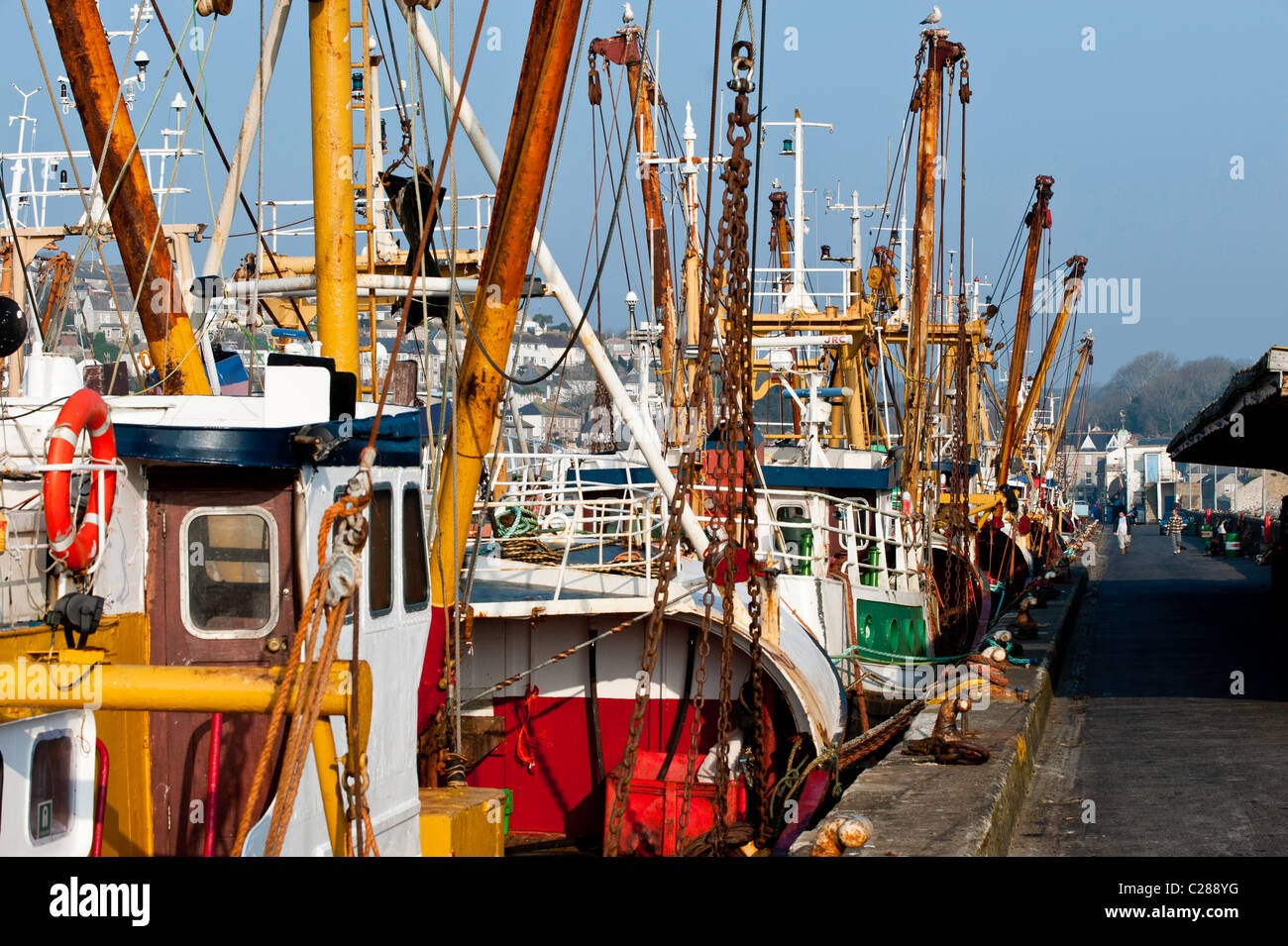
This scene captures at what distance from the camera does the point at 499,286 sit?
346 inches

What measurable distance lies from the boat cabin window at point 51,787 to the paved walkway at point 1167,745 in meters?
5.23

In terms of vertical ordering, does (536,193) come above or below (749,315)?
above

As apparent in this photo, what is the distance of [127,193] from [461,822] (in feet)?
16.5

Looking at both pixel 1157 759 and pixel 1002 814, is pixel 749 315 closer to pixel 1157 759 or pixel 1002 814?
pixel 1002 814

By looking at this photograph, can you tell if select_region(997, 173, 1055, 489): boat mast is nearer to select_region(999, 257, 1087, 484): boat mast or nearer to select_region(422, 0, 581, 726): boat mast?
select_region(999, 257, 1087, 484): boat mast

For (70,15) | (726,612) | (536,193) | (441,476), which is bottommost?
(726,612)

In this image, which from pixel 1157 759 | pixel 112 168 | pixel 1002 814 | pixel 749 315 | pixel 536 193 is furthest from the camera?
pixel 1157 759

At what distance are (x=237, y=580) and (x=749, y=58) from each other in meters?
3.78

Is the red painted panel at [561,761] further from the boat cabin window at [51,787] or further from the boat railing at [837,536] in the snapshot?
the boat cabin window at [51,787]

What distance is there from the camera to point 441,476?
8750mm

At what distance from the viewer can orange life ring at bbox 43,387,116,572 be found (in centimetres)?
A: 528

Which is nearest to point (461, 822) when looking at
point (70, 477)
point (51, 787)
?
point (51, 787)
